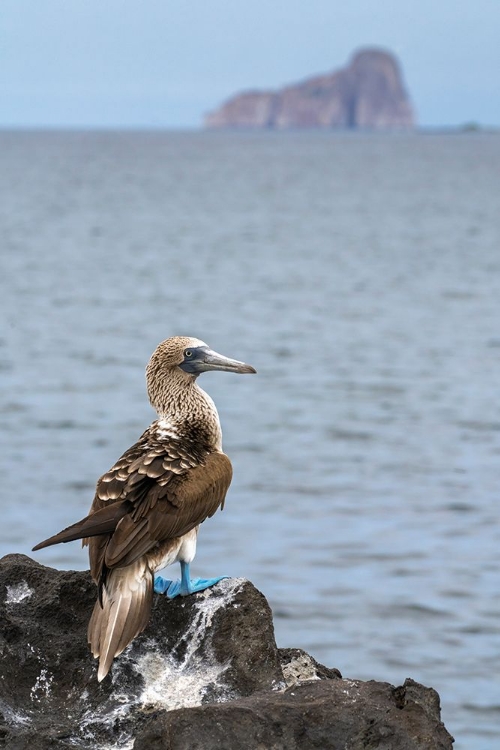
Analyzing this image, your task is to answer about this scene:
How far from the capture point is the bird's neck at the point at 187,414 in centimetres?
636

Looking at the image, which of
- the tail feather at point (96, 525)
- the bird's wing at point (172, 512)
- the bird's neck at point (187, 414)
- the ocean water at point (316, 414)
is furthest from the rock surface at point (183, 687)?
the ocean water at point (316, 414)

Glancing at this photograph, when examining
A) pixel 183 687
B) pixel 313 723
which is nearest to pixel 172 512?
pixel 183 687

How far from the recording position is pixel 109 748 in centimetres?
522

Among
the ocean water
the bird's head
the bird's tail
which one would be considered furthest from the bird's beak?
the ocean water

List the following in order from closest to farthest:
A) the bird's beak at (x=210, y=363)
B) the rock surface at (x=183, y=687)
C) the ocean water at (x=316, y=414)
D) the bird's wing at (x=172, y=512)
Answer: the rock surface at (x=183, y=687)
the bird's wing at (x=172, y=512)
the bird's beak at (x=210, y=363)
the ocean water at (x=316, y=414)

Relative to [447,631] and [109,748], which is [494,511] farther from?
[109,748]

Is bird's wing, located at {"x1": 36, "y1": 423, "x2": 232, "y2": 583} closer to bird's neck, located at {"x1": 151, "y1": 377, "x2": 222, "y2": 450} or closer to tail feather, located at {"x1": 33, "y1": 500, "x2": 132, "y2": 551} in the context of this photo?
tail feather, located at {"x1": 33, "y1": 500, "x2": 132, "y2": 551}

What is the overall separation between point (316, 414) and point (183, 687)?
15.5 m

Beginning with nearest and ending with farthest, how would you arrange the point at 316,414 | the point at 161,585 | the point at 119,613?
the point at 119,613, the point at 161,585, the point at 316,414

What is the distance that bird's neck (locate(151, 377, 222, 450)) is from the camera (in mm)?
6355

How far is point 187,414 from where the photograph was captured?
6426mm

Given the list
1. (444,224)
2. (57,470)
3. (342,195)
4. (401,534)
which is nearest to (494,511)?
(401,534)

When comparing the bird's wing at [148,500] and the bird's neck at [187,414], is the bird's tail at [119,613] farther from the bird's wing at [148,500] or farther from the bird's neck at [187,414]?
the bird's neck at [187,414]

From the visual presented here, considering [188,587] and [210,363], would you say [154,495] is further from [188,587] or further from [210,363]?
[210,363]
